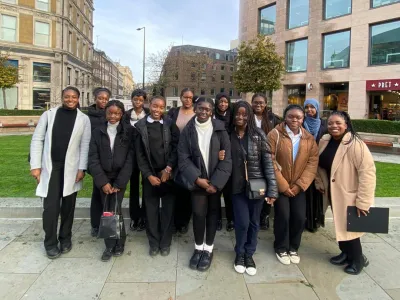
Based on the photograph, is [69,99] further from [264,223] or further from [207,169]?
[264,223]

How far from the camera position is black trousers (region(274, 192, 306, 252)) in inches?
140

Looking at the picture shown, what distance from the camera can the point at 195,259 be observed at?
3455 millimetres

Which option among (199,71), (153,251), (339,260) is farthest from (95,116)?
(199,71)

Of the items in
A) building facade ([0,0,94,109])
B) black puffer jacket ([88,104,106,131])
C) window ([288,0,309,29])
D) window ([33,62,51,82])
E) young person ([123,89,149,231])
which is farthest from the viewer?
window ([33,62,51,82])

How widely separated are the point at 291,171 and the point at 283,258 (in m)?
1.05

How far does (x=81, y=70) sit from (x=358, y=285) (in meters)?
47.0

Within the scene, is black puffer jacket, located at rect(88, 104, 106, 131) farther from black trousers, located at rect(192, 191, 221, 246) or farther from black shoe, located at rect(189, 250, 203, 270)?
black shoe, located at rect(189, 250, 203, 270)

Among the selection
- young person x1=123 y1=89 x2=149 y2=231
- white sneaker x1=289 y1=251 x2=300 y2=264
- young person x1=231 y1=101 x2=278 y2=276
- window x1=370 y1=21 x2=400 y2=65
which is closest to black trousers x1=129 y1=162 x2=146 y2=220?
young person x1=123 y1=89 x2=149 y2=231

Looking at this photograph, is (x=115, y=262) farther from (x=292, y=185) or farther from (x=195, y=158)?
(x=292, y=185)

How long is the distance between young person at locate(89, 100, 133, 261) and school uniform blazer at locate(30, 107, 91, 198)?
0.65ft

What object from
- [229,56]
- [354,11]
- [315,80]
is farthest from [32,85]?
[229,56]

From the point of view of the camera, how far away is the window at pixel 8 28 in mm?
32000

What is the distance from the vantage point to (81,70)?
43.9 metres

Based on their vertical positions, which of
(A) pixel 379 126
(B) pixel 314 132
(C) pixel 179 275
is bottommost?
(C) pixel 179 275
